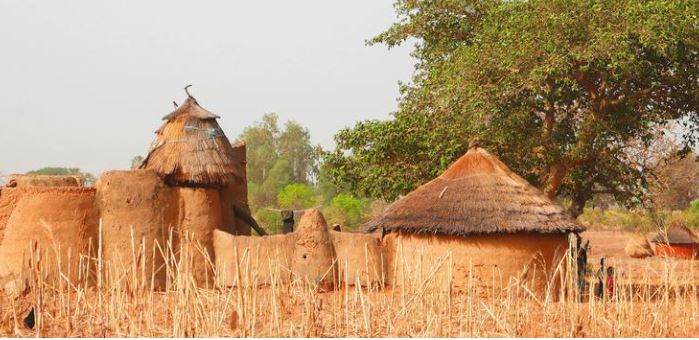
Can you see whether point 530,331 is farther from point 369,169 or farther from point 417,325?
point 369,169

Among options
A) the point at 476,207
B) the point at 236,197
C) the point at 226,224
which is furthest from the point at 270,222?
the point at 476,207

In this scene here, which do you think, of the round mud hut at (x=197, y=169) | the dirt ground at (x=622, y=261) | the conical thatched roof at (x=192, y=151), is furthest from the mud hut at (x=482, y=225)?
the conical thatched roof at (x=192, y=151)

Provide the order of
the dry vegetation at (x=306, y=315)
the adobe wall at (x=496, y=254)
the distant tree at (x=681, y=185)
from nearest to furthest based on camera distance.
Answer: the dry vegetation at (x=306, y=315) < the adobe wall at (x=496, y=254) < the distant tree at (x=681, y=185)

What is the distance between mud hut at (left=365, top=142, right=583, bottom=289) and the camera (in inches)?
516

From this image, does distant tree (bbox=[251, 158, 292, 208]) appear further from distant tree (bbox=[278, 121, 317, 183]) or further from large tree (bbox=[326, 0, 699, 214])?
large tree (bbox=[326, 0, 699, 214])

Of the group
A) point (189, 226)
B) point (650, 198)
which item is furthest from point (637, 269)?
point (189, 226)

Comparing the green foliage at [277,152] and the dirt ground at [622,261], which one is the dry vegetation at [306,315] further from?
the green foliage at [277,152]

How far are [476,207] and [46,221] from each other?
590 centimetres

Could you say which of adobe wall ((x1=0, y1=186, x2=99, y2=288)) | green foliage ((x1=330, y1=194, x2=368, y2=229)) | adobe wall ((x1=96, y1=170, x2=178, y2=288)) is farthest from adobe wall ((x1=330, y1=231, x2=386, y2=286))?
green foliage ((x1=330, y1=194, x2=368, y2=229))

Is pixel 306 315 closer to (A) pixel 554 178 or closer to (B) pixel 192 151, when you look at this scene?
(B) pixel 192 151

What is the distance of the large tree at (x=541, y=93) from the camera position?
14211mm

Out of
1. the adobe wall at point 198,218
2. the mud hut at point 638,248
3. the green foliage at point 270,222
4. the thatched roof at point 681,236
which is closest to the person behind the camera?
the adobe wall at point 198,218

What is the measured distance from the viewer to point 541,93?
15586mm

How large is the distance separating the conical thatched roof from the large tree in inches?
116
